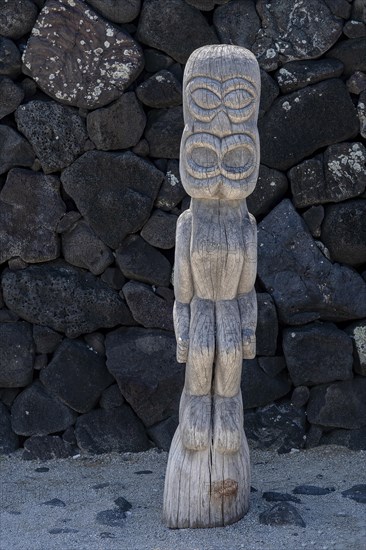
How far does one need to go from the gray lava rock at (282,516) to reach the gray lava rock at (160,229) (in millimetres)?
1714

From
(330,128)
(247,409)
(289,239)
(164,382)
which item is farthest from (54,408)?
(330,128)

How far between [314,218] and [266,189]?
12.6 inches

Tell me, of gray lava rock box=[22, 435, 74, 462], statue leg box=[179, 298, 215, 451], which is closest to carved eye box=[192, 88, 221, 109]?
statue leg box=[179, 298, 215, 451]

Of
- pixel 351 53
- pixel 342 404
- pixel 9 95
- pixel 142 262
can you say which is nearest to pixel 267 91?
pixel 351 53

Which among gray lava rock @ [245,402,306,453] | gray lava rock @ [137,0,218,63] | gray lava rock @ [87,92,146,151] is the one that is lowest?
gray lava rock @ [245,402,306,453]

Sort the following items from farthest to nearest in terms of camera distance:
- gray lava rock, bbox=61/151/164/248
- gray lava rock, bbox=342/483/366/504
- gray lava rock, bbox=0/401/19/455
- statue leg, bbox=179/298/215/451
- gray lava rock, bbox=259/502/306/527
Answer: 1. gray lava rock, bbox=0/401/19/455
2. gray lava rock, bbox=61/151/164/248
3. gray lava rock, bbox=342/483/366/504
4. gray lava rock, bbox=259/502/306/527
5. statue leg, bbox=179/298/215/451

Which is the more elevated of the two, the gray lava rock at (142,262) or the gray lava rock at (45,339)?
the gray lava rock at (142,262)

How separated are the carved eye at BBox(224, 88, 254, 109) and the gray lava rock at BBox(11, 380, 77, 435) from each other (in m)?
2.31

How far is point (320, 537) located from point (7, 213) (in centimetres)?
255

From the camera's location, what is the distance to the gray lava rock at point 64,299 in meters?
5.95

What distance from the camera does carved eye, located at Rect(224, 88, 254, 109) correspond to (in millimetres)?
4523

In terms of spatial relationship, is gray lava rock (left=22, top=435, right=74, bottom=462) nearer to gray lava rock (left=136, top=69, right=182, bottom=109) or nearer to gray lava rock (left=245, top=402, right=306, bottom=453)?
gray lava rock (left=245, top=402, right=306, bottom=453)

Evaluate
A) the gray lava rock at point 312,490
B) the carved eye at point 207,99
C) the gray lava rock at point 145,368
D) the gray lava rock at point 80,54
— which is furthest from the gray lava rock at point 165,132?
the gray lava rock at point 312,490

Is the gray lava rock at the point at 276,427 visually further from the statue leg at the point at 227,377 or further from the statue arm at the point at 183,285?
the statue arm at the point at 183,285
